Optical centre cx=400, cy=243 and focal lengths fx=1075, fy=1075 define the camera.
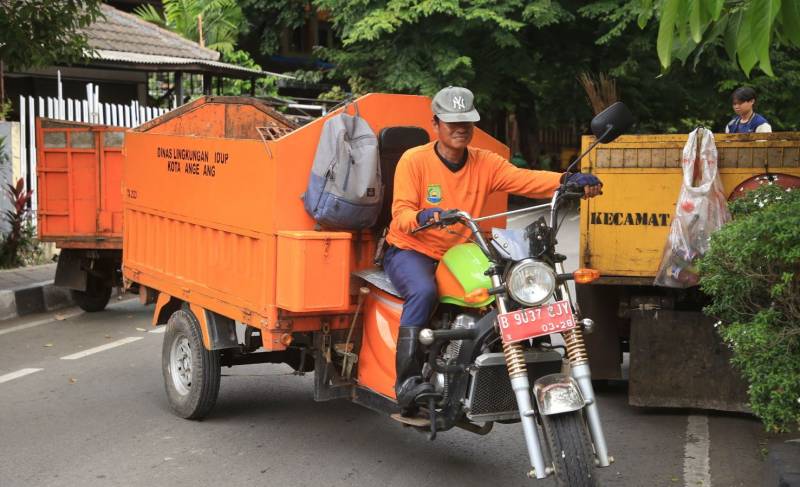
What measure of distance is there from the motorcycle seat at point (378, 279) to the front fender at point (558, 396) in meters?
1.12

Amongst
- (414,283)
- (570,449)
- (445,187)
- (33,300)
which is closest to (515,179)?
(445,187)

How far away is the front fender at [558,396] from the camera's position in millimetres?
4496

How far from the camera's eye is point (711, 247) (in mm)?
5473

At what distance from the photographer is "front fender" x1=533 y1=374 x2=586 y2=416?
450 centimetres

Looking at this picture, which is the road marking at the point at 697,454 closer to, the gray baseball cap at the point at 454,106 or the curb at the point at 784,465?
the curb at the point at 784,465

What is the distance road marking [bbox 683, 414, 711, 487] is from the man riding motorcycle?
159 centimetres

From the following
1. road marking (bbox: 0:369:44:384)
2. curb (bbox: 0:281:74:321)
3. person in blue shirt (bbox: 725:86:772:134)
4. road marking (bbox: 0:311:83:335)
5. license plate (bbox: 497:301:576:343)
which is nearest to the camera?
license plate (bbox: 497:301:576:343)

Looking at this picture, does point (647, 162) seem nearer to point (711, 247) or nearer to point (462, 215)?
point (711, 247)

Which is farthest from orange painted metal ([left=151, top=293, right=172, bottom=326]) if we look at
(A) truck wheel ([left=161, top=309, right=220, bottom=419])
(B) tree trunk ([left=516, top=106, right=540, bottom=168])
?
(B) tree trunk ([left=516, top=106, right=540, bottom=168])

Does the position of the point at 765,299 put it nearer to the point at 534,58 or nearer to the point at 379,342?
the point at 379,342

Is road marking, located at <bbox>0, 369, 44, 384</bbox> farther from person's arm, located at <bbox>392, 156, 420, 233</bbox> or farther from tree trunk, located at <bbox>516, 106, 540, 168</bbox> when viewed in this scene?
tree trunk, located at <bbox>516, 106, 540, 168</bbox>

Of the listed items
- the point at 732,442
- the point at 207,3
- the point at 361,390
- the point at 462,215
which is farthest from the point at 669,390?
the point at 207,3

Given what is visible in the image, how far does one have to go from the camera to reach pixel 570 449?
4.46 metres

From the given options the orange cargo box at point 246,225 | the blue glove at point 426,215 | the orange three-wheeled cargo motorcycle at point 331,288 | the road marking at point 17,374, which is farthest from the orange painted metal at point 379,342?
the road marking at point 17,374
